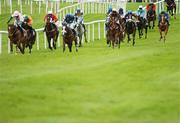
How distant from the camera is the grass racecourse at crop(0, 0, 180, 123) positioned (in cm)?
1245

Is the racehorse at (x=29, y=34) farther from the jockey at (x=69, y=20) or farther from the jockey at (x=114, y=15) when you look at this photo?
the jockey at (x=114, y=15)

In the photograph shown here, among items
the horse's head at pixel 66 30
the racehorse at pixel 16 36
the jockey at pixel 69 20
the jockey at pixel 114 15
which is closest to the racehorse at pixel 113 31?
the jockey at pixel 114 15

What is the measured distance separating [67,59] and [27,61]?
4.55ft

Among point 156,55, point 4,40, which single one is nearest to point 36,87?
point 156,55

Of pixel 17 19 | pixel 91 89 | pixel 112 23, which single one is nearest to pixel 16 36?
pixel 17 19

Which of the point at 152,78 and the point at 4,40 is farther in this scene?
the point at 4,40

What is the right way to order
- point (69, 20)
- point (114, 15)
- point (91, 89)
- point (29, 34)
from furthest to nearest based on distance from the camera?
1. point (69, 20)
2. point (114, 15)
3. point (29, 34)
4. point (91, 89)

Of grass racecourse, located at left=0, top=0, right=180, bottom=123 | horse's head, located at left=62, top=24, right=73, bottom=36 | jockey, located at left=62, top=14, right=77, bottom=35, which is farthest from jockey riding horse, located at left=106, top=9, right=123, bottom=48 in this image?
grass racecourse, located at left=0, top=0, right=180, bottom=123

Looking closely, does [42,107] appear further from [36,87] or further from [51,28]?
[51,28]

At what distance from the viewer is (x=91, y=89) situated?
→ 15547 millimetres

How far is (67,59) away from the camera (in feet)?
74.9

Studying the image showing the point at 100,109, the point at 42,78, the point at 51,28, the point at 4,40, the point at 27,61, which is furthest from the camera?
the point at 4,40

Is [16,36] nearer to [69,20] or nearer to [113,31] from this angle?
[69,20]

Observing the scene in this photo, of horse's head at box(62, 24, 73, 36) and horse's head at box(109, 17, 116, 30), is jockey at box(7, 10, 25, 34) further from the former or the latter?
horse's head at box(109, 17, 116, 30)
